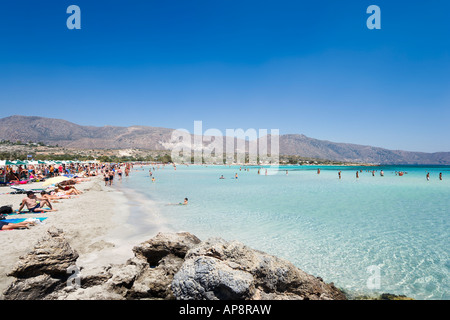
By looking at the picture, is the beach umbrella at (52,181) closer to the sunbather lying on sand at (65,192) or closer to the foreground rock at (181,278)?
the sunbather lying on sand at (65,192)

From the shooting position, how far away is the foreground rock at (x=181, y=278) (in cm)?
373

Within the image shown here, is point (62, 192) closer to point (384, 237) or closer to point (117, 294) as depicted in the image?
point (117, 294)

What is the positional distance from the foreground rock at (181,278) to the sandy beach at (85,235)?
98 centimetres

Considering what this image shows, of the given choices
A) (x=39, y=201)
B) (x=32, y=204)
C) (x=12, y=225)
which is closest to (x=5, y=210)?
(x=32, y=204)

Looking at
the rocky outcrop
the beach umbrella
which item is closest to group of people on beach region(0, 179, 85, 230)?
the beach umbrella

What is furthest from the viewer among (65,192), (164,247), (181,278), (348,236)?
(65,192)

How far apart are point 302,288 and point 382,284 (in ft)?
9.09

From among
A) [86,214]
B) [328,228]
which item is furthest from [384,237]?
[86,214]

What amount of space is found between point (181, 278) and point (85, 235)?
5848 mm

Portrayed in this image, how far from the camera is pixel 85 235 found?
8.20m

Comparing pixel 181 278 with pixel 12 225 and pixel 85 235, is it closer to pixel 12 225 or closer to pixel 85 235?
pixel 85 235

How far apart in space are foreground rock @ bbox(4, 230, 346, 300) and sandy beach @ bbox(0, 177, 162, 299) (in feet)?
3.20

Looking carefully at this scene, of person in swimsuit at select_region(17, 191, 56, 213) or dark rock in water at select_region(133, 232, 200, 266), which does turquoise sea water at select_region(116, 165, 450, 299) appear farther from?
person in swimsuit at select_region(17, 191, 56, 213)

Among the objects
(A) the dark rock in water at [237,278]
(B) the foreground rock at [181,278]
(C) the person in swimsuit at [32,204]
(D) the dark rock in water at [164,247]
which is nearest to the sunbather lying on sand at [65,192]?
(C) the person in swimsuit at [32,204]
